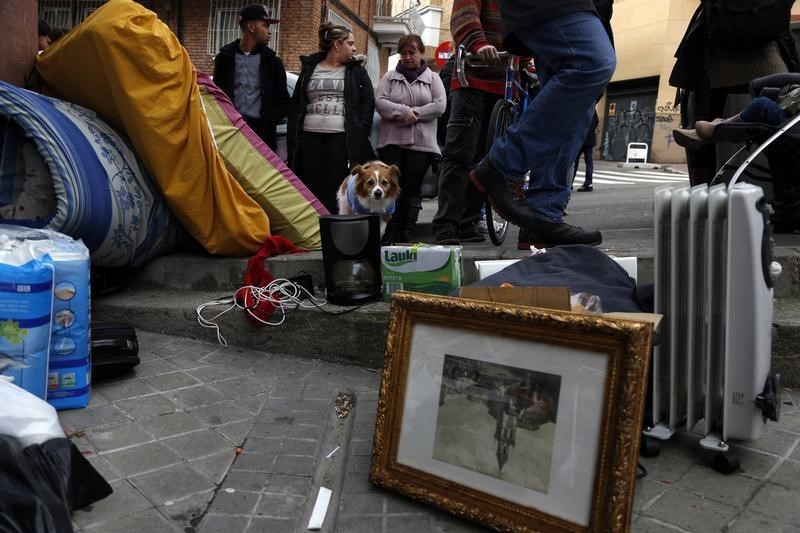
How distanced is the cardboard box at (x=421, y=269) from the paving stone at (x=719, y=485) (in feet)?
4.30

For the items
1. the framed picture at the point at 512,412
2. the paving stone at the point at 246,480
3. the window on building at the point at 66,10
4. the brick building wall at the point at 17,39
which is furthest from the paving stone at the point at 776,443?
the window on building at the point at 66,10

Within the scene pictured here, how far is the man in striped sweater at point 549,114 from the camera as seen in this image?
105 inches

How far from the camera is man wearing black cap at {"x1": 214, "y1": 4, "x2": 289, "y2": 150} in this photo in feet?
16.5

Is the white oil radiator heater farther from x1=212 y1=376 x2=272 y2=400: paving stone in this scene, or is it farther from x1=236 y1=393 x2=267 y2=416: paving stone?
x1=212 y1=376 x2=272 y2=400: paving stone

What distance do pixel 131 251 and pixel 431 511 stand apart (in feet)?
8.02

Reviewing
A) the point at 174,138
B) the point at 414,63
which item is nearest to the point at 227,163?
the point at 174,138

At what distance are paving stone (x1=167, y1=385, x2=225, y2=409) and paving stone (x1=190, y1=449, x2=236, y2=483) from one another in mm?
436

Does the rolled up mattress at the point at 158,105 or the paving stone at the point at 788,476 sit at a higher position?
the rolled up mattress at the point at 158,105

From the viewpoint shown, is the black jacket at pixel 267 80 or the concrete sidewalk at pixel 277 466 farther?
the black jacket at pixel 267 80

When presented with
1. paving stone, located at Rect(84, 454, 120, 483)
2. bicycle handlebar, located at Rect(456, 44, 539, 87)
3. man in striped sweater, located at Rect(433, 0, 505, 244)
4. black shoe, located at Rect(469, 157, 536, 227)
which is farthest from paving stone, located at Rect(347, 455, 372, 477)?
bicycle handlebar, located at Rect(456, 44, 539, 87)

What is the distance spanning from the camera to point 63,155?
118 inches

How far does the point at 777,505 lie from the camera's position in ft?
5.47

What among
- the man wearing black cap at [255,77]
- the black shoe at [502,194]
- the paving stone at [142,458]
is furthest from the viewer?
the man wearing black cap at [255,77]

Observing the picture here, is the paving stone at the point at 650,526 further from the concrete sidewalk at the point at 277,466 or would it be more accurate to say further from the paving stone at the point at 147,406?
the paving stone at the point at 147,406
